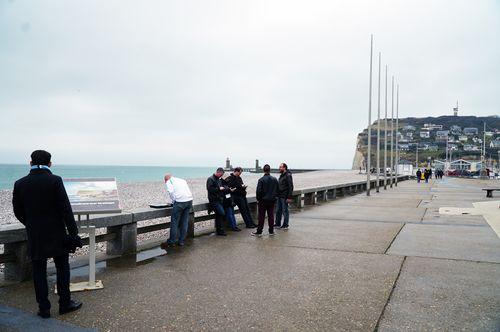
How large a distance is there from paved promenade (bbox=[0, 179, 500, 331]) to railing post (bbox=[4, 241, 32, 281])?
0.27 metres

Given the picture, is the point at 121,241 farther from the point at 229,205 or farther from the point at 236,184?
the point at 236,184

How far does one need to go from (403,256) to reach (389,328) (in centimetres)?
357

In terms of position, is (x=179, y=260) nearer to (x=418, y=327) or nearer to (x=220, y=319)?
(x=220, y=319)

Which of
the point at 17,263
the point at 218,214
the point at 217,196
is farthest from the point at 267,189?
the point at 17,263

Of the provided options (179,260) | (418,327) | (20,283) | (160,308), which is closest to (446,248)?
(418,327)

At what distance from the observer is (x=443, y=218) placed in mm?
12938

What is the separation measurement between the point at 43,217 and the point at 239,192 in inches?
260

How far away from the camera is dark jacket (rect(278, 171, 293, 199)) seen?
10898 mm

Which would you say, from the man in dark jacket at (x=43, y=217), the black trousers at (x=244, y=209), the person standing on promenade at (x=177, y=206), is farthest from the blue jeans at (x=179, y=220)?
the man in dark jacket at (x=43, y=217)

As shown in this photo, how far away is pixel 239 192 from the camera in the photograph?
35.3ft

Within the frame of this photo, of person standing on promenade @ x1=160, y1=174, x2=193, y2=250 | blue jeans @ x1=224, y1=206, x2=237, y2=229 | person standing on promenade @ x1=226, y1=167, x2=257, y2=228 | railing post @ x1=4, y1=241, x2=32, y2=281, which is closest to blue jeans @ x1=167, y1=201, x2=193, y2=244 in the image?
person standing on promenade @ x1=160, y1=174, x2=193, y2=250

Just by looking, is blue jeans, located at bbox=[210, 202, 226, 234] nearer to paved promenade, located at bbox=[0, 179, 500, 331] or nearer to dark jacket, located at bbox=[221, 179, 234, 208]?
dark jacket, located at bbox=[221, 179, 234, 208]

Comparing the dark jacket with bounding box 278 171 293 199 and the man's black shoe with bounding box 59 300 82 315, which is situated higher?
the dark jacket with bounding box 278 171 293 199

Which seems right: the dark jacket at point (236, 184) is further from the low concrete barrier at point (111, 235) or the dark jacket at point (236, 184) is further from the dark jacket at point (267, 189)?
the low concrete barrier at point (111, 235)
